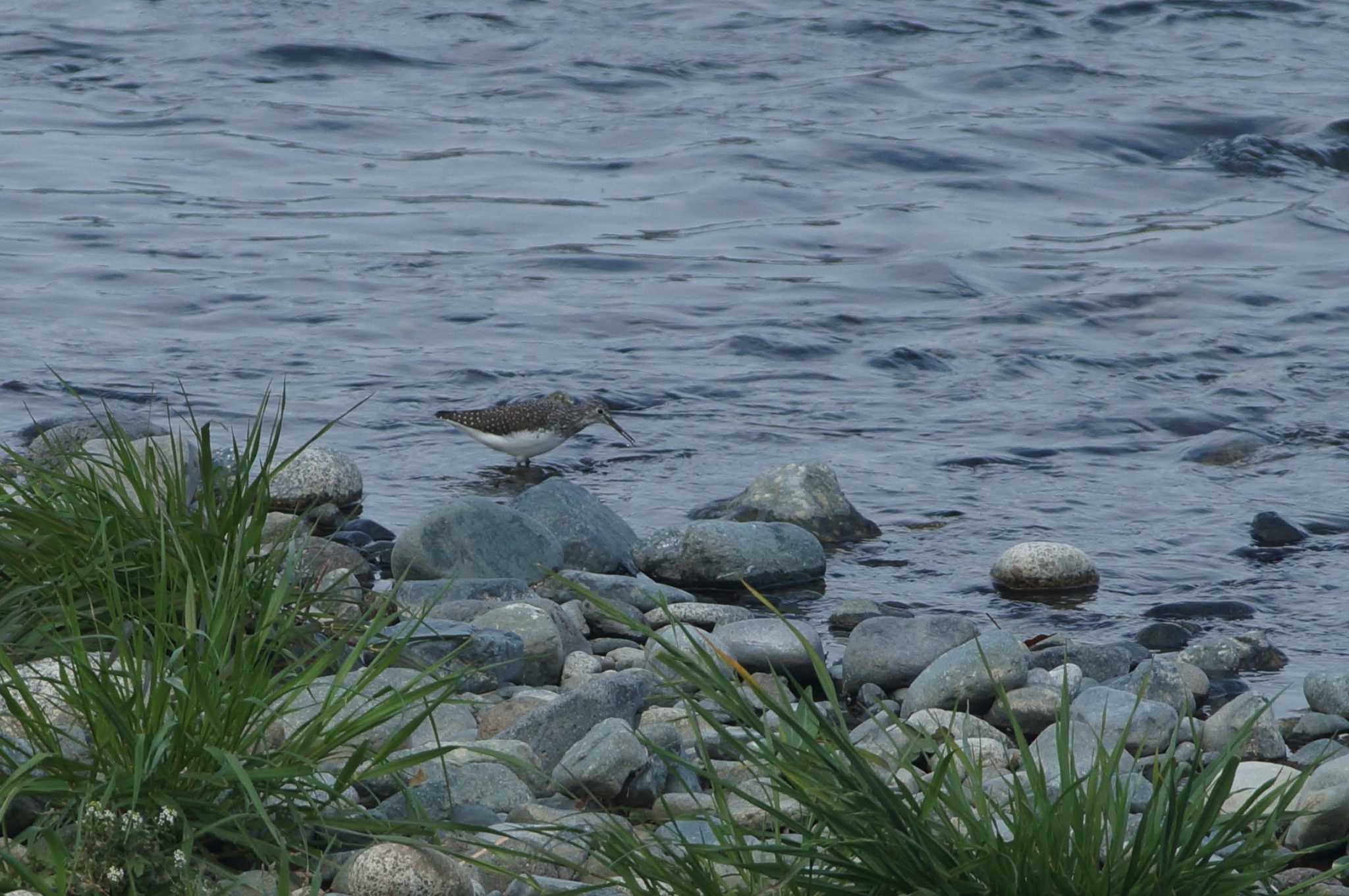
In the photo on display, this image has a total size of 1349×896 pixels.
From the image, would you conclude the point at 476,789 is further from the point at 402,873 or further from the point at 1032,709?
the point at 1032,709

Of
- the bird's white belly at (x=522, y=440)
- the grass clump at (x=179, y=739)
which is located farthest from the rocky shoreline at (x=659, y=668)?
the bird's white belly at (x=522, y=440)

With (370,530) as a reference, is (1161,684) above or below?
above

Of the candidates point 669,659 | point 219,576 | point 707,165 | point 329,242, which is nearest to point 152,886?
point 219,576

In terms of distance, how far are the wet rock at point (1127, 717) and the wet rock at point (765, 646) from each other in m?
0.88

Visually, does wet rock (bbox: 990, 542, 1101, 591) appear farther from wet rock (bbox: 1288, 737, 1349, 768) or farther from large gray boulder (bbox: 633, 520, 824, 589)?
wet rock (bbox: 1288, 737, 1349, 768)

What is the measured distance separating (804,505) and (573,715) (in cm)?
349

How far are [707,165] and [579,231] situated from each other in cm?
248

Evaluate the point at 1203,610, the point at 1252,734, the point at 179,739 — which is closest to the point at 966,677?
the point at 1252,734

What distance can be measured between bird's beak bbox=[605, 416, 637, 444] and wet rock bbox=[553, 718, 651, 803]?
5428 mm

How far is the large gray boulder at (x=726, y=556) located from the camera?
6.98 metres

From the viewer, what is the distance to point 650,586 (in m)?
6.50

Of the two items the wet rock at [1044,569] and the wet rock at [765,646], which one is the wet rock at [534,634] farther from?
the wet rock at [1044,569]

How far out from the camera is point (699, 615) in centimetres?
606

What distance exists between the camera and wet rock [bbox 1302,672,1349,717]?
5234mm
